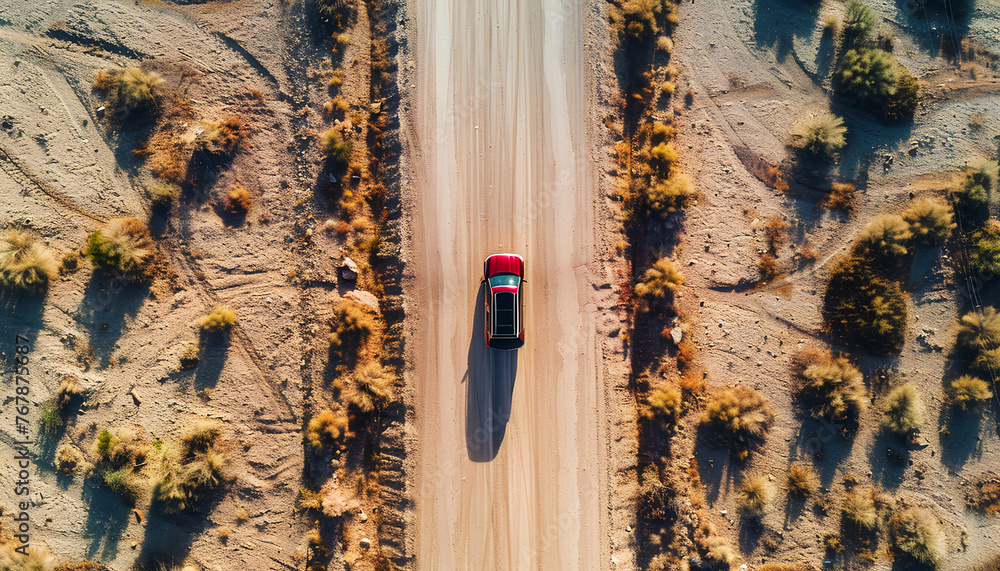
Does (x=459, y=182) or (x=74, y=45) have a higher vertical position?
(x=74, y=45)

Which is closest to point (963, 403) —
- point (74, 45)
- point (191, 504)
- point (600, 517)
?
point (600, 517)

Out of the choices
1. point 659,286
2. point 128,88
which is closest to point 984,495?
point 659,286

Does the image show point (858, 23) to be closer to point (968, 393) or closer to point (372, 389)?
point (968, 393)

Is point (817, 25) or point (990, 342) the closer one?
point (990, 342)

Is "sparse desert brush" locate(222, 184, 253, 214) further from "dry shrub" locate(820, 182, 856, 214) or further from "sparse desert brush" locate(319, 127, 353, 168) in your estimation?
"dry shrub" locate(820, 182, 856, 214)

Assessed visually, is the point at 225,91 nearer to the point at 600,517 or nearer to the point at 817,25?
the point at 600,517

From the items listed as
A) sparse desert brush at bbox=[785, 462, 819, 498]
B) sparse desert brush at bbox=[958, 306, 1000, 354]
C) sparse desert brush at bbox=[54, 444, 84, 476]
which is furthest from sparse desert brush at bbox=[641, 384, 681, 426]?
sparse desert brush at bbox=[54, 444, 84, 476]
